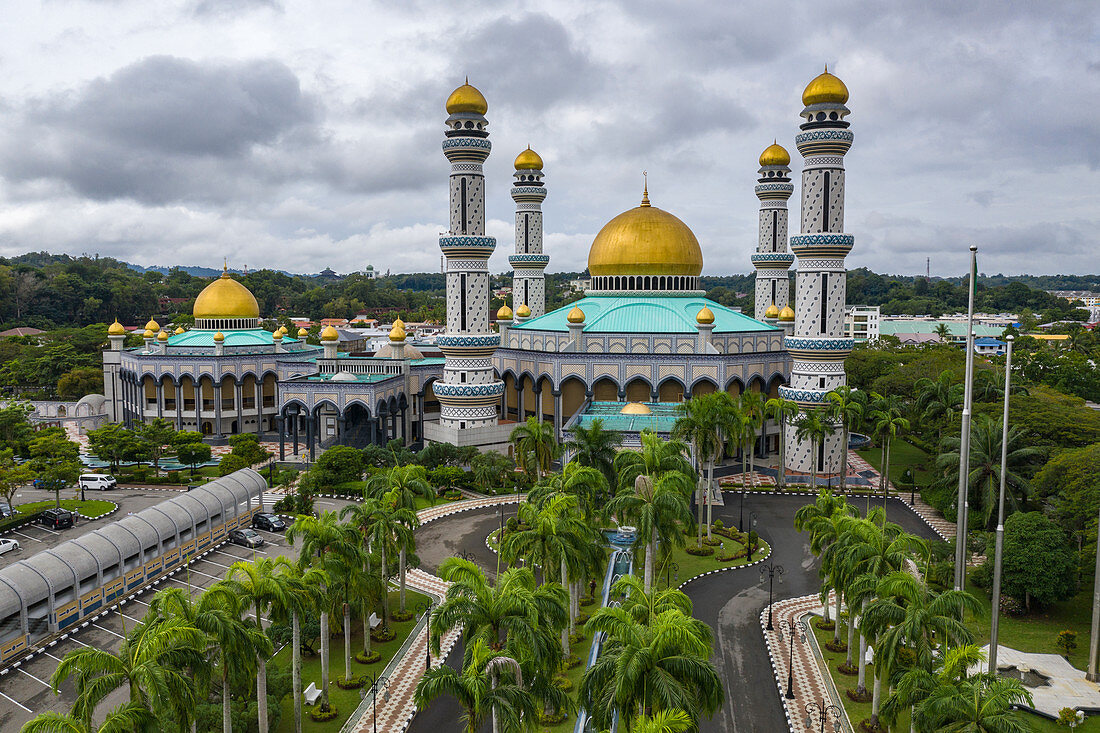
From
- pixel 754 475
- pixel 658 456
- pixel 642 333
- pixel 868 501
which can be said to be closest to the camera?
pixel 658 456

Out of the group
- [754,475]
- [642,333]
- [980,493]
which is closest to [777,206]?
[642,333]

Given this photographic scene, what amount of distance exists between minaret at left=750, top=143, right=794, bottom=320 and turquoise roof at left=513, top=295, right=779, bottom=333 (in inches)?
229

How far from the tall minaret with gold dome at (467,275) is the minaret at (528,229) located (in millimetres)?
12510

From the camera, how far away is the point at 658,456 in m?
29.4

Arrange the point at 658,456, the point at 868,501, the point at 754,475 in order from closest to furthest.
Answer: the point at 658,456 → the point at 868,501 → the point at 754,475

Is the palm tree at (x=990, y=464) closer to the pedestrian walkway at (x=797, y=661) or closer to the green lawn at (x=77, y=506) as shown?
the pedestrian walkway at (x=797, y=661)

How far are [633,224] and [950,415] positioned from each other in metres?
28.0

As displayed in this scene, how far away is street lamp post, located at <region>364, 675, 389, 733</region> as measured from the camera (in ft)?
71.9

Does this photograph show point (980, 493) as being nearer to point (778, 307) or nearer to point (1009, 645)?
point (1009, 645)

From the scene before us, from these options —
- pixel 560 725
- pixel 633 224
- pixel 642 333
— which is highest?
pixel 633 224

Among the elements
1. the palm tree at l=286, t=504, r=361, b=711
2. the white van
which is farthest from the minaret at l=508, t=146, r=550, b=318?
the palm tree at l=286, t=504, r=361, b=711

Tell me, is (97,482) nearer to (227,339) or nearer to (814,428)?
(227,339)

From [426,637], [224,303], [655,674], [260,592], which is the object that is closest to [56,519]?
[426,637]

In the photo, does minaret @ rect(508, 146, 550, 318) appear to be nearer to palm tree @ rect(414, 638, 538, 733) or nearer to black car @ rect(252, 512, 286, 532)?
black car @ rect(252, 512, 286, 532)
